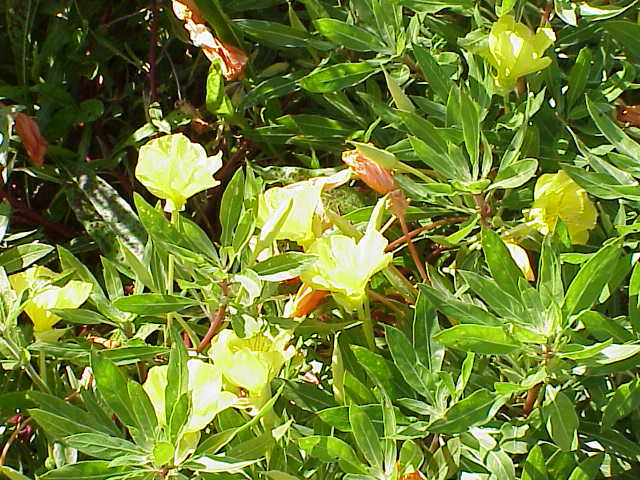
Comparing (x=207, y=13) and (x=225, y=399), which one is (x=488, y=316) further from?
(x=207, y=13)

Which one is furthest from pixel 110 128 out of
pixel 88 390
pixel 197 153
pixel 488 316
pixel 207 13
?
pixel 488 316

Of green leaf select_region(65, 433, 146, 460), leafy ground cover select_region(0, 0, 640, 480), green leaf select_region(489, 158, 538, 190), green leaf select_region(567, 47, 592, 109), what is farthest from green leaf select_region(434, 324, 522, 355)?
green leaf select_region(567, 47, 592, 109)

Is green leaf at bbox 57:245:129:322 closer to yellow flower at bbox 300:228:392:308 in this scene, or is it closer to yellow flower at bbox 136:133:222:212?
yellow flower at bbox 136:133:222:212

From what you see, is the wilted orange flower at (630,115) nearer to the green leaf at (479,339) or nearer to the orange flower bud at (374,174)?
the orange flower bud at (374,174)

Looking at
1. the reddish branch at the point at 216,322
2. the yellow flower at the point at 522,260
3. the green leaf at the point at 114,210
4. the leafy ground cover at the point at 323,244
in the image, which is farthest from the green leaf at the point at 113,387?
the yellow flower at the point at 522,260

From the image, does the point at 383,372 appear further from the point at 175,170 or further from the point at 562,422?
the point at 175,170
